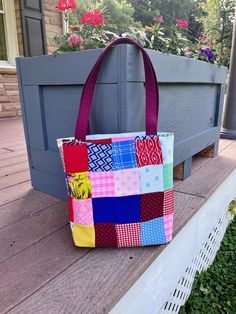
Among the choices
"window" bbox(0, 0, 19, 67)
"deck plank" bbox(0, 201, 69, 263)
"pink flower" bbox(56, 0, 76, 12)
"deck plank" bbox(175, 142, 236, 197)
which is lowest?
"deck plank" bbox(0, 201, 69, 263)

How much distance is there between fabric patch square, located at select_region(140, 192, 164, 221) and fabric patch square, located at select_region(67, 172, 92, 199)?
16 cm

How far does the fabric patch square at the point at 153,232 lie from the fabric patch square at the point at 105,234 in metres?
0.09

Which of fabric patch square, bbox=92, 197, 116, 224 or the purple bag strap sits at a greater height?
the purple bag strap

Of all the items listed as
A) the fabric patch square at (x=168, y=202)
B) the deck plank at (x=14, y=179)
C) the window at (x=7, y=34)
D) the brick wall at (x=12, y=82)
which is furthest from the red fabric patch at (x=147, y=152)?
the window at (x=7, y=34)

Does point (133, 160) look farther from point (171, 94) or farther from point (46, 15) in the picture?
point (46, 15)

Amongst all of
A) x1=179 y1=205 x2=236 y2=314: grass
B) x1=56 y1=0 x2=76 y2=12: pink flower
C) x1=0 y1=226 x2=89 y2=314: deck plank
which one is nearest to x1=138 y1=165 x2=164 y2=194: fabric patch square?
x1=0 y1=226 x2=89 y2=314: deck plank

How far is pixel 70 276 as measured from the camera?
0.71 meters

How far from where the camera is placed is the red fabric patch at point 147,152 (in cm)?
79

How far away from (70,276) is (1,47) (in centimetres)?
393

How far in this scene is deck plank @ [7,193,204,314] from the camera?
0.62 m

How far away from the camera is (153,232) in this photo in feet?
2.71

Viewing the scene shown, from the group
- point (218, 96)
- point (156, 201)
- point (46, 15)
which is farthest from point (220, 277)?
point (46, 15)

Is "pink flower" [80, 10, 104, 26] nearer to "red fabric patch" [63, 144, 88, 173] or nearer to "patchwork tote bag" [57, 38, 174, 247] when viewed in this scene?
"patchwork tote bag" [57, 38, 174, 247]

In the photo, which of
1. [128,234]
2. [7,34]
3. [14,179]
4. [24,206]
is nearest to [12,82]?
[7,34]
